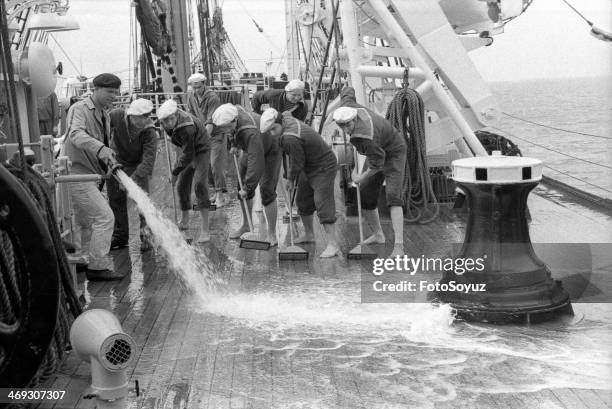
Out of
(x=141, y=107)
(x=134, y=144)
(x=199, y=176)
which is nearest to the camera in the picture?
(x=141, y=107)

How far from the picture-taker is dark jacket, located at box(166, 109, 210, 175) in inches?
362

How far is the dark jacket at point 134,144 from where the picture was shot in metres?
8.83

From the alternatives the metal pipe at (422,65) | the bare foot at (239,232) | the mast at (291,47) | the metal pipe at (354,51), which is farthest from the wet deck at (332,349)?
the mast at (291,47)

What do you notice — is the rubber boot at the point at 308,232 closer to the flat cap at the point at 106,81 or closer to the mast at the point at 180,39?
the flat cap at the point at 106,81

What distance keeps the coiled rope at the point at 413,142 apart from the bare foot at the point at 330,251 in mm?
1438

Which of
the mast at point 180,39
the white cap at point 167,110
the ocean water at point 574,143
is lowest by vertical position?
the ocean water at point 574,143

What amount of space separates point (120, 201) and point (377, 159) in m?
2.59

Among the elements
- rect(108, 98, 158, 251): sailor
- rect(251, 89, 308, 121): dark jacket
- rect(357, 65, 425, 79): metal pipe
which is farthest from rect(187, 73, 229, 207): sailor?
rect(108, 98, 158, 251): sailor

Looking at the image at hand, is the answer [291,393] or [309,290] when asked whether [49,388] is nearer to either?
[291,393]

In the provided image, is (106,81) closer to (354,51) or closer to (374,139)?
(374,139)

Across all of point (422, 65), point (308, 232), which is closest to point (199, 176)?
point (308, 232)

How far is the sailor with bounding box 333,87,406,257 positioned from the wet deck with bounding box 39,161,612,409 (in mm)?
668

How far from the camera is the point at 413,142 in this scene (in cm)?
991

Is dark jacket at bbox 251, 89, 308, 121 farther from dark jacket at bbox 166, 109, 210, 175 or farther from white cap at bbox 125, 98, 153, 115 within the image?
white cap at bbox 125, 98, 153, 115
